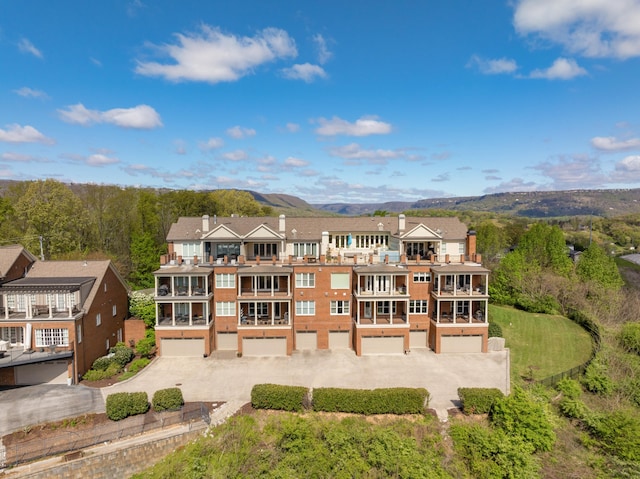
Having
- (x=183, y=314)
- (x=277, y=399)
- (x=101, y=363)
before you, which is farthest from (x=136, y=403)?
(x=183, y=314)

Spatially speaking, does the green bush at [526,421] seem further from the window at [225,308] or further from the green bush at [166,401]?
the window at [225,308]

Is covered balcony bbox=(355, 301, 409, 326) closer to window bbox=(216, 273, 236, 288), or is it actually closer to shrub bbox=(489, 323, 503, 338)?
shrub bbox=(489, 323, 503, 338)

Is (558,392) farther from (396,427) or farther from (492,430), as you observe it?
(396,427)

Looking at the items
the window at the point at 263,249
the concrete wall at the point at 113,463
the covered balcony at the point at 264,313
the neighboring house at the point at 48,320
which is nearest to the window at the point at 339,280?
the covered balcony at the point at 264,313

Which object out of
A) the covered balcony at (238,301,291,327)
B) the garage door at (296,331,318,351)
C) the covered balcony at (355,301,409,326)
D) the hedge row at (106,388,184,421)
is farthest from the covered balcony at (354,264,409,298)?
the hedge row at (106,388,184,421)

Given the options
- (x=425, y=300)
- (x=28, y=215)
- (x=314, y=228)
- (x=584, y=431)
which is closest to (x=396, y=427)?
(x=584, y=431)
